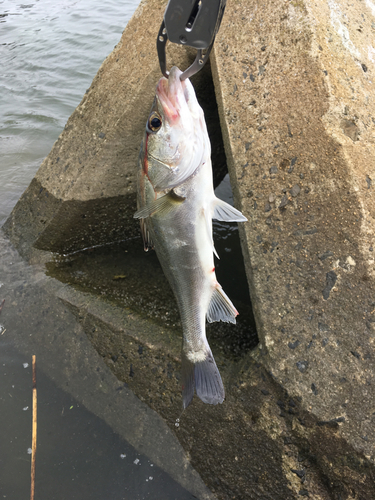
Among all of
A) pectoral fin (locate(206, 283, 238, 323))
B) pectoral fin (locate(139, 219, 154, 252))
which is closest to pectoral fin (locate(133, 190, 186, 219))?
pectoral fin (locate(139, 219, 154, 252))

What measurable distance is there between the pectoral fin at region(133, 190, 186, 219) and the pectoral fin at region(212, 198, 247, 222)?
204 mm

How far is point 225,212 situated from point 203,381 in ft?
3.21

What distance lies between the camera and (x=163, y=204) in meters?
2.12

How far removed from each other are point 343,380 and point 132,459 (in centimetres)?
152

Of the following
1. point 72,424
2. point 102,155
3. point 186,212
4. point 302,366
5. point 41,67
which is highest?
point 186,212

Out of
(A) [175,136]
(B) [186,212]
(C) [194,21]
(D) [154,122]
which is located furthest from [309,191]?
(C) [194,21]

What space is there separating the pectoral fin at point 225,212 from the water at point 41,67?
334 centimetres

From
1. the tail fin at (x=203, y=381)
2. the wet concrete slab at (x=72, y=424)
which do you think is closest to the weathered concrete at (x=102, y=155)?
the wet concrete slab at (x=72, y=424)

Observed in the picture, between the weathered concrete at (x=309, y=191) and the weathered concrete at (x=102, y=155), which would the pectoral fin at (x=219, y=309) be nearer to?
the weathered concrete at (x=309, y=191)

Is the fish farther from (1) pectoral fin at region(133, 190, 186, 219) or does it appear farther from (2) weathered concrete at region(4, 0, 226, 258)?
(2) weathered concrete at region(4, 0, 226, 258)

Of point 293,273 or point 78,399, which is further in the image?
point 78,399

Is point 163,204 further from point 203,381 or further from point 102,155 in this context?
point 102,155

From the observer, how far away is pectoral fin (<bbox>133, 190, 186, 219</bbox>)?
2102mm

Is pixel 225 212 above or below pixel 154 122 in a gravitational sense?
below
